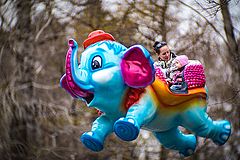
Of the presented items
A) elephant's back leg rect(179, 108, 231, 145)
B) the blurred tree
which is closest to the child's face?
elephant's back leg rect(179, 108, 231, 145)

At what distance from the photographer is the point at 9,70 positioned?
10.5ft

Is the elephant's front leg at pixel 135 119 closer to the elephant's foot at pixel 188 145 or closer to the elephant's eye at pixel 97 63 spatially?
the elephant's eye at pixel 97 63

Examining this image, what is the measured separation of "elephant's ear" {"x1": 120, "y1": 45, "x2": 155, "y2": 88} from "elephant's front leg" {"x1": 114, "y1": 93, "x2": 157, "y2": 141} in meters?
0.06

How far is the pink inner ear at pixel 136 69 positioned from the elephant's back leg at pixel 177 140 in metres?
0.29

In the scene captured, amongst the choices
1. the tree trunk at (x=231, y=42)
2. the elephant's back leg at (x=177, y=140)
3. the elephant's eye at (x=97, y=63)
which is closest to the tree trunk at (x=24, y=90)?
the tree trunk at (x=231, y=42)

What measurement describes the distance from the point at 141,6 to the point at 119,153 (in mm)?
865

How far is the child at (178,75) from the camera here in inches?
64.8

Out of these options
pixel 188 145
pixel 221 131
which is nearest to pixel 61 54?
pixel 188 145

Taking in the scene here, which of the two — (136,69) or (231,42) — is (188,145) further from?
(231,42)

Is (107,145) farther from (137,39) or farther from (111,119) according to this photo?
(111,119)

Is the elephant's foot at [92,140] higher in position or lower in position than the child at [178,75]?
lower

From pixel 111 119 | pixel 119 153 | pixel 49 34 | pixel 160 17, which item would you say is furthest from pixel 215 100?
pixel 49 34

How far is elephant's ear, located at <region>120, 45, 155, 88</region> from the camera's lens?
59.8 inches

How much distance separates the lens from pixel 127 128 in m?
1.45
